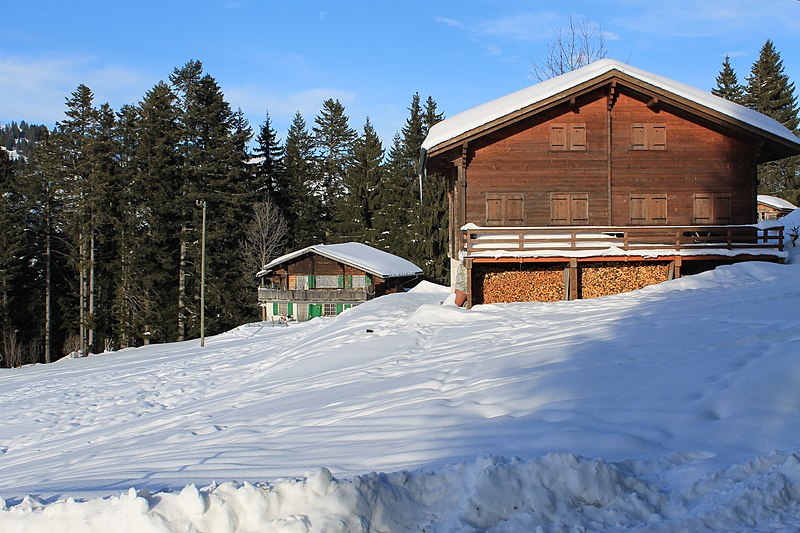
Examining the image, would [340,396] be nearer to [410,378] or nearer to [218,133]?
[410,378]

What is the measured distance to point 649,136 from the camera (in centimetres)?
2112

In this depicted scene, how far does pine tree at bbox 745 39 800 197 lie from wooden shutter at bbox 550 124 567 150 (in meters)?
43.9

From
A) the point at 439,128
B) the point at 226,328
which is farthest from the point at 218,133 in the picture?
the point at 439,128

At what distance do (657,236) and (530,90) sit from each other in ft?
22.3

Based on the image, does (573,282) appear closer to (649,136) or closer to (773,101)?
(649,136)

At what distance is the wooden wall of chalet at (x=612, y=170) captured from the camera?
2100 cm

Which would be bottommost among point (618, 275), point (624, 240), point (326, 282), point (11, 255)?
point (326, 282)

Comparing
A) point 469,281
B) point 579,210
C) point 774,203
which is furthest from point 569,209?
point 774,203

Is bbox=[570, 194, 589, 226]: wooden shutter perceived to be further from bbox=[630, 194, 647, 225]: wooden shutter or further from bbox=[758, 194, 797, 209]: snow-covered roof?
bbox=[758, 194, 797, 209]: snow-covered roof

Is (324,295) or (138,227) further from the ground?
(138,227)

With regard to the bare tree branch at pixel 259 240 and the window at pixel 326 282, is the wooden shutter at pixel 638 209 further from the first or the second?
the bare tree branch at pixel 259 240

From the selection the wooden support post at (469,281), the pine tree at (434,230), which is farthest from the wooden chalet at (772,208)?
the wooden support post at (469,281)

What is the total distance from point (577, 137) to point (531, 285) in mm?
5572

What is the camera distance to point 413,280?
4641 centimetres
